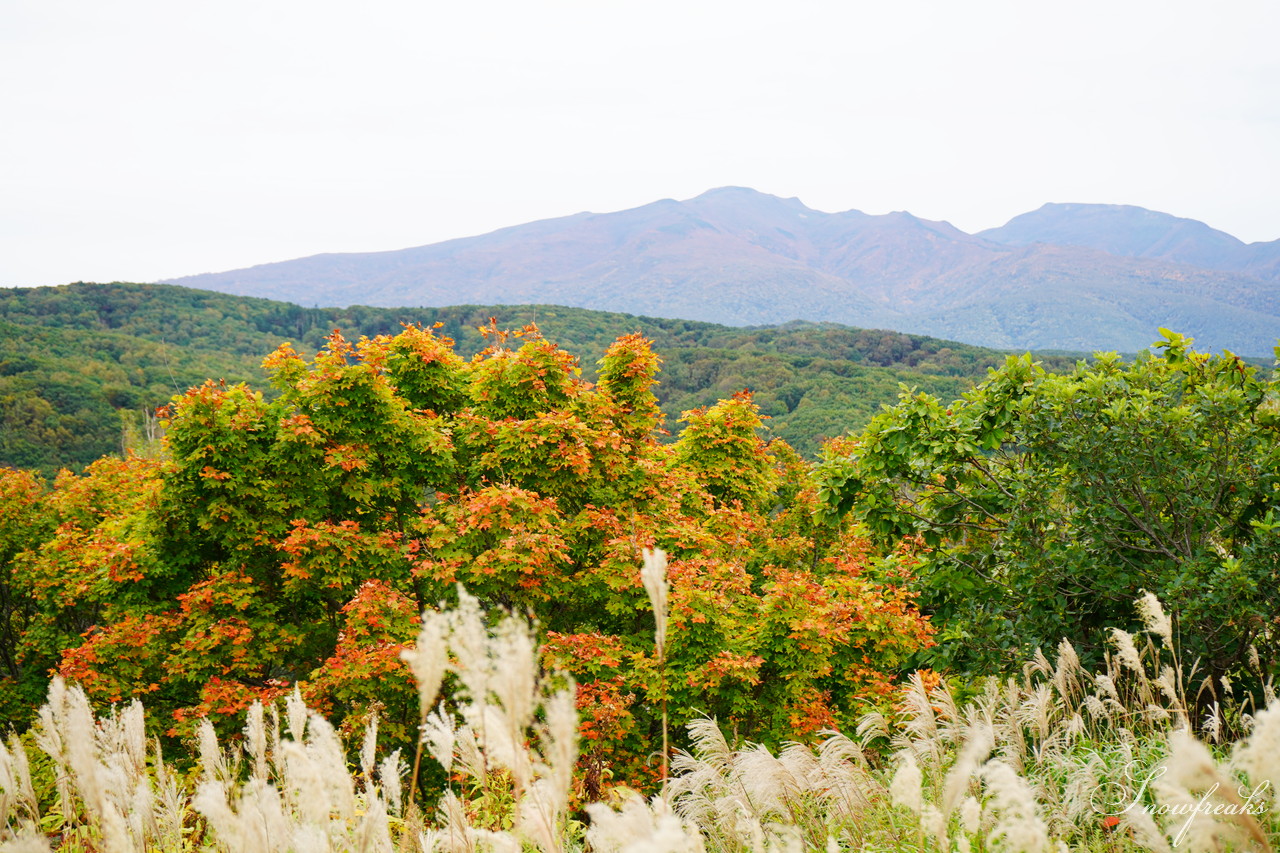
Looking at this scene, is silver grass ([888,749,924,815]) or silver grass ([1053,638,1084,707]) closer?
silver grass ([888,749,924,815])

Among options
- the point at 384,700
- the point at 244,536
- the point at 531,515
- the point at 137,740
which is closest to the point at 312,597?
the point at 244,536

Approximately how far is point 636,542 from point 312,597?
5.79 meters

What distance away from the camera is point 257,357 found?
90000 millimetres

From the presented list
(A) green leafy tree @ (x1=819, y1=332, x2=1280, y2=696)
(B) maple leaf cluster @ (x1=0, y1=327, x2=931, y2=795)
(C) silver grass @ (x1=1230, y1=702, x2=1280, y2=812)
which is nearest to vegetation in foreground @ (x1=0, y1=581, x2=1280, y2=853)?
(C) silver grass @ (x1=1230, y1=702, x2=1280, y2=812)

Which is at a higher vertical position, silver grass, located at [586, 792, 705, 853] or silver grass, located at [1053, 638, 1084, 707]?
silver grass, located at [586, 792, 705, 853]

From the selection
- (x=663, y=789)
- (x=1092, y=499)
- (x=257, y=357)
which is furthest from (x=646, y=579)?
(x=257, y=357)

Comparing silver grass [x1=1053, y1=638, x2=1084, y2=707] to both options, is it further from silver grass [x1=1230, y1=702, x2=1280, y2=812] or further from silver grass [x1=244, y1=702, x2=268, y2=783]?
silver grass [x1=244, y1=702, x2=268, y2=783]

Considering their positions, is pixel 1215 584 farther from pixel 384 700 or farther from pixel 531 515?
pixel 384 700

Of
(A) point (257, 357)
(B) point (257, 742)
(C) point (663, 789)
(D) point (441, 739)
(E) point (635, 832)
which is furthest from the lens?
(A) point (257, 357)

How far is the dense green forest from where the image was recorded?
48.8 metres

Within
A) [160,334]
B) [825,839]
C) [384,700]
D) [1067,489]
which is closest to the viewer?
[825,839]

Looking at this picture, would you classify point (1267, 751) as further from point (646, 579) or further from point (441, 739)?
point (441, 739)

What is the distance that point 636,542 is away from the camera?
10.5m

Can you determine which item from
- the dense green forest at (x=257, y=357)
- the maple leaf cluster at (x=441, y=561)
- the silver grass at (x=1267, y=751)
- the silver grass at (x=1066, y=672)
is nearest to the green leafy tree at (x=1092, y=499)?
the silver grass at (x=1066, y=672)
